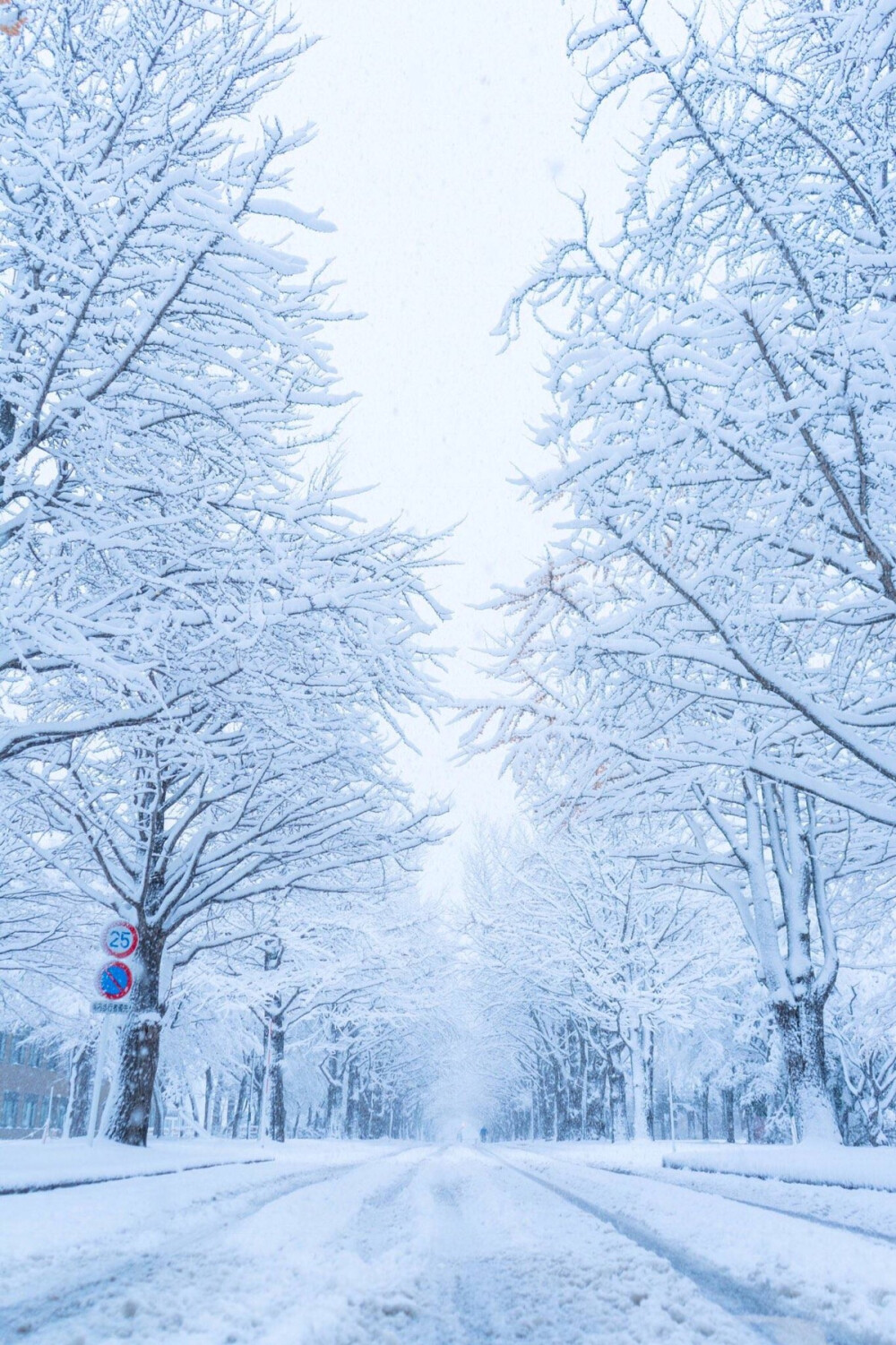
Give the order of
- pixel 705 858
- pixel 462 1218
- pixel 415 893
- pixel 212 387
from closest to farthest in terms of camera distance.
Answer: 1. pixel 462 1218
2. pixel 212 387
3. pixel 705 858
4. pixel 415 893

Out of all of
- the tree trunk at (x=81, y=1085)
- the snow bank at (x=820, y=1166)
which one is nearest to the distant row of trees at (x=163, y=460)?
the snow bank at (x=820, y=1166)

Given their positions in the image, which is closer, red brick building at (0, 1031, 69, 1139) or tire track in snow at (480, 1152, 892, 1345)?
tire track in snow at (480, 1152, 892, 1345)

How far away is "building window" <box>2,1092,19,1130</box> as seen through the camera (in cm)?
4606

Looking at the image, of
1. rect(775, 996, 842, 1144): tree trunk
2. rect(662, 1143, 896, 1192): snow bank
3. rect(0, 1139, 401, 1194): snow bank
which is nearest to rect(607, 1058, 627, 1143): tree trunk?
rect(775, 996, 842, 1144): tree trunk

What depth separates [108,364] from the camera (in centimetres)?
610

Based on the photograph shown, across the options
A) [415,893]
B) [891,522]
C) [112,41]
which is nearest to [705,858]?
[891,522]

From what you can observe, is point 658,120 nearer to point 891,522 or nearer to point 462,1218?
point 891,522

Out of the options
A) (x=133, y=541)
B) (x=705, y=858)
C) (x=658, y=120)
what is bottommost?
(x=705, y=858)

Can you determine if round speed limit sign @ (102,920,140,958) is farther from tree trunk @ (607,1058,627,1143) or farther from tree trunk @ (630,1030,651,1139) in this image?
tree trunk @ (607,1058,627,1143)


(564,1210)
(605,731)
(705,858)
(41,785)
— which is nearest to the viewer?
(564,1210)

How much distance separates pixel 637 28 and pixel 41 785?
29.8 ft

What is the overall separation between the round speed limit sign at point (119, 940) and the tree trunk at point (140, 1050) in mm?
1441

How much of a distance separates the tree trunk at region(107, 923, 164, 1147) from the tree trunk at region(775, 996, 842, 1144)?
26.5 ft

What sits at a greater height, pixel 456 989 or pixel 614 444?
pixel 614 444
